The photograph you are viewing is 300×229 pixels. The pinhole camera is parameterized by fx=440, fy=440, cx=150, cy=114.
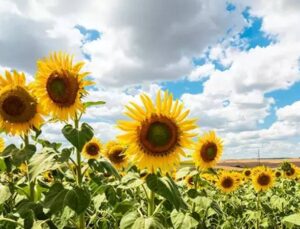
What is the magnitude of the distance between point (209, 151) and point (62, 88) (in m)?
3.42

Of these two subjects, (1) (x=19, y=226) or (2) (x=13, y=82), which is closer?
(1) (x=19, y=226)

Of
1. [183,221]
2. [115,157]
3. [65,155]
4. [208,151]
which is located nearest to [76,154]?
[65,155]

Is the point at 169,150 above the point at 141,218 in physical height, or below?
above

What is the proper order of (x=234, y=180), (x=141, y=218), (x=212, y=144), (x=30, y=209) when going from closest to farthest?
(x=141, y=218) < (x=30, y=209) < (x=212, y=144) < (x=234, y=180)

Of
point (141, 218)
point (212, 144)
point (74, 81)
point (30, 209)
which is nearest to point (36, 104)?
point (74, 81)

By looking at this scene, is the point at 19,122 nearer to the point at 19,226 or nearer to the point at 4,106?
the point at 4,106

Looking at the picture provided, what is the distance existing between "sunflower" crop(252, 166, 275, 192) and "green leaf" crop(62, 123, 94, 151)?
27.6 feet

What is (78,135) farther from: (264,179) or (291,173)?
(291,173)

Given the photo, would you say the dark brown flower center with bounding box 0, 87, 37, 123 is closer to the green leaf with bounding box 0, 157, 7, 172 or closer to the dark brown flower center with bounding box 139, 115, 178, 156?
the green leaf with bounding box 0, 157, 7, 172

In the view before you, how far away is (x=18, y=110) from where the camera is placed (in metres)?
5.07

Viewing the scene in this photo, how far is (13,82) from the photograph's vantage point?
5230mm

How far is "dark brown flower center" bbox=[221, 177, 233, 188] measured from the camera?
11.6 meters

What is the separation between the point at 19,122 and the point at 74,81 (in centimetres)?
90

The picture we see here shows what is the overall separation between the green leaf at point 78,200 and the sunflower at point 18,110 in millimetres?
1405
